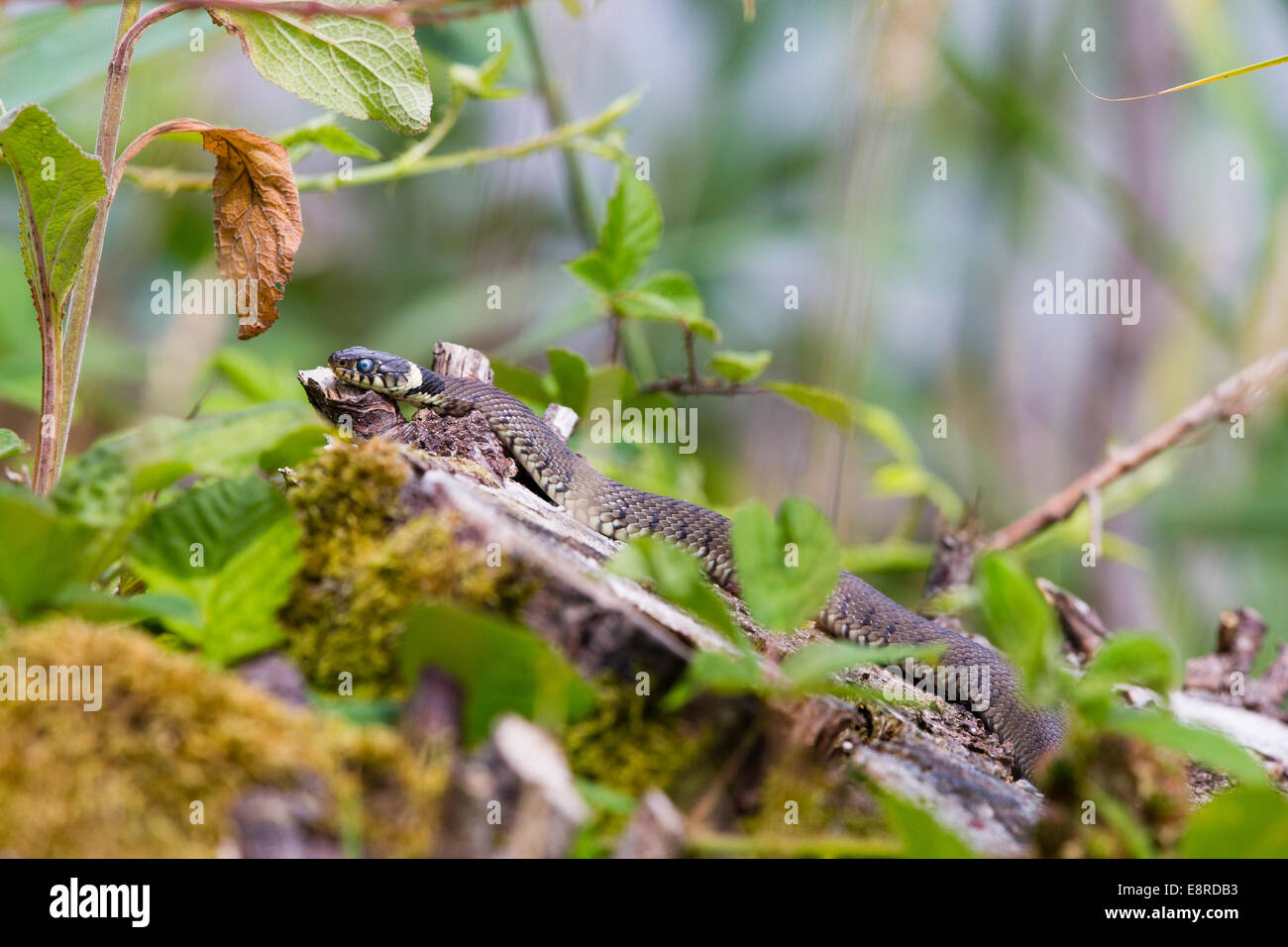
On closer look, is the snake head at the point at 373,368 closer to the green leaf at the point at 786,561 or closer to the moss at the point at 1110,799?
the green leaf at the point at 786,561

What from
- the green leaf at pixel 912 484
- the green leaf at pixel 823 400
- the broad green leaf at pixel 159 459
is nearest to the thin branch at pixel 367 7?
the broad green leaf at pixel 159 459

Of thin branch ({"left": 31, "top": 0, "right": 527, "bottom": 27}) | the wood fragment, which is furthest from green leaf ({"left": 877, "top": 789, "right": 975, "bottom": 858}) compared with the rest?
the wood fragment

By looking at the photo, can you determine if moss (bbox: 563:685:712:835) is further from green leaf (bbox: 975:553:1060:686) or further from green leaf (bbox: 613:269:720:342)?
green leaf (bbox: 613:269:720:342)

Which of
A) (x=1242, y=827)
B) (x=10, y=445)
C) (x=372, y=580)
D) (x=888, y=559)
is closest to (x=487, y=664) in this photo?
(x=372, y=580)

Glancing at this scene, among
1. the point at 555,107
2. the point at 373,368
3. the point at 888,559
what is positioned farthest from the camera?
the point at 555,107

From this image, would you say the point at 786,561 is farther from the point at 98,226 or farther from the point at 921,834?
the point at 98,226
